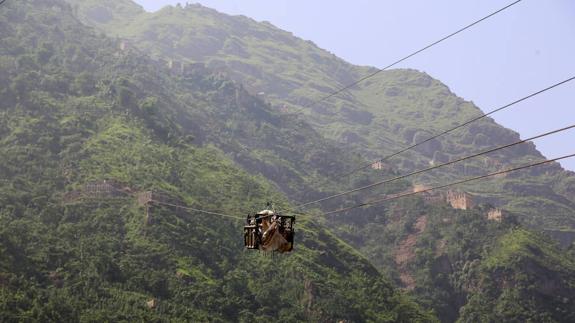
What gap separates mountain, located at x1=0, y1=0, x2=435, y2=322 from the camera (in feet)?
212

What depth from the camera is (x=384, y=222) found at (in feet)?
410

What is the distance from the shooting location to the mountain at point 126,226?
212 feet

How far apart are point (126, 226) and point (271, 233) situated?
1841 inches

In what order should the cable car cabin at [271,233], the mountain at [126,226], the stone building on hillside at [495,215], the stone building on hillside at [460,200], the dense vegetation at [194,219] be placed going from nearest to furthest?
the cable car cabin at [271,233], the mountain at [126,226], the dense vegetation at [194,219], the stone building on hillside at [495,215], the stone building on hillside at [460,200]

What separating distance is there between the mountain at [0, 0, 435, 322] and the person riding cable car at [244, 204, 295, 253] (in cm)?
2968

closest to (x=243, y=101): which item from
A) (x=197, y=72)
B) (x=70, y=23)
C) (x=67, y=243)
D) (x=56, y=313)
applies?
(x=197, y=72)

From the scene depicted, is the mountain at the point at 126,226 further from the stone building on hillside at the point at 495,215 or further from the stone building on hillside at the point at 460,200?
the stone building on hillside at the point at 460,200

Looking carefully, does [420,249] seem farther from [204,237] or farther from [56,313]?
[56,313]

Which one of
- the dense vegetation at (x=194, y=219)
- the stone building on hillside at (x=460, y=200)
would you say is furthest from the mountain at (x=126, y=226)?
the stone building on hillside at (x=460, y=200)

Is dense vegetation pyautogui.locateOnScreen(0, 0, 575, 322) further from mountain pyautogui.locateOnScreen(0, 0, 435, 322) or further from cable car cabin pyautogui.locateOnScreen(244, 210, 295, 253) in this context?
cable car cabin pyautogui.locateOnScreen(244, 210, 295, 253)

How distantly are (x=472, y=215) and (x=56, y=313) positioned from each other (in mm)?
70493

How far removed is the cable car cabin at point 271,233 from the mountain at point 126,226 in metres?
29.7

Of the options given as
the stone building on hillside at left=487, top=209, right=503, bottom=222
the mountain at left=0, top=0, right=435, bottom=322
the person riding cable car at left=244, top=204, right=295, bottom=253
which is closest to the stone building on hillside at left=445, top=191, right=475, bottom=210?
the stone building on hillside at left=487, top=209, right=503, bottom=222

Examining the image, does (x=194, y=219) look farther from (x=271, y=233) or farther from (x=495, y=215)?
(x=271, y=233)
